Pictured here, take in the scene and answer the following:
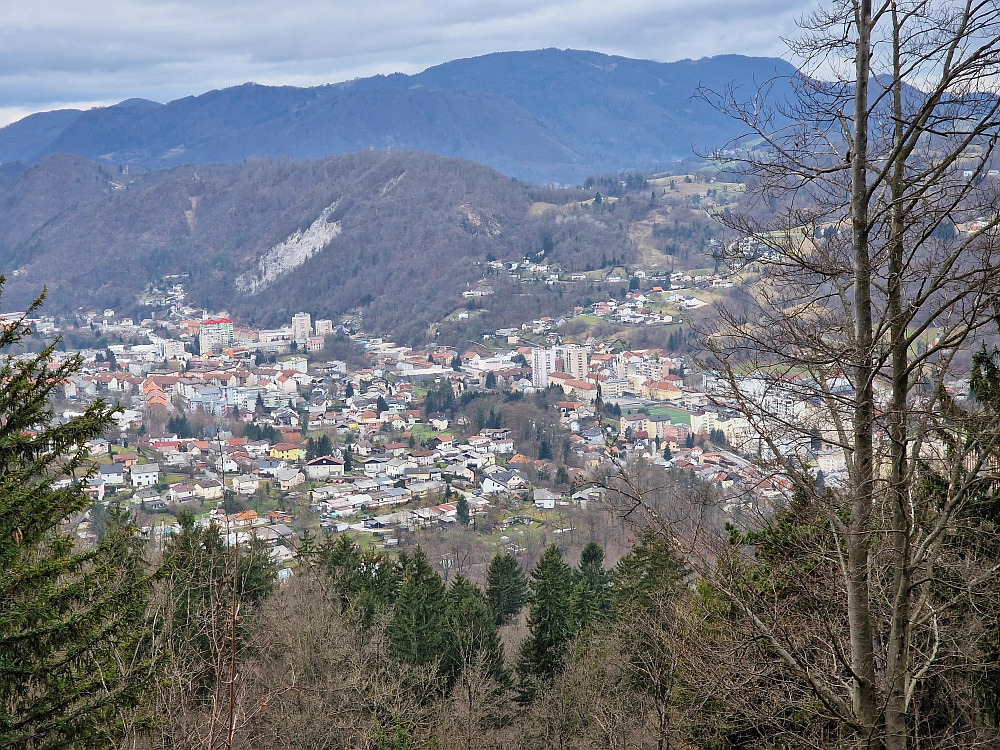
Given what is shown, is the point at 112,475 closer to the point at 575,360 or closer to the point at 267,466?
the point at 267,466

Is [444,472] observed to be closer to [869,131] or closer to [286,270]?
[869,131]

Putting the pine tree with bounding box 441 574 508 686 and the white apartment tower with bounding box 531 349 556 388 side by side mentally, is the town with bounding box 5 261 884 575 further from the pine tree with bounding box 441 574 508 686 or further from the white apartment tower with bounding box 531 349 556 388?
the pine tree with bounding box 441 574 508 686

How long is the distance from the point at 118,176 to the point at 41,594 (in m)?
156

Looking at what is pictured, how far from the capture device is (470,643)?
10.8m

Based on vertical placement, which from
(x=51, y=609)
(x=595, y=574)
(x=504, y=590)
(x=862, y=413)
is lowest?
(x=504, y=590)

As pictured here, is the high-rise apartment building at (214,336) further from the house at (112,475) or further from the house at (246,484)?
the house at (246,484)

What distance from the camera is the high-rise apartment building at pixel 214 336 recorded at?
7319cm

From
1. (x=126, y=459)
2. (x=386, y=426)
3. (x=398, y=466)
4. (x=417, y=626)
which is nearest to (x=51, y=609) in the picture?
(x=417, y=626)

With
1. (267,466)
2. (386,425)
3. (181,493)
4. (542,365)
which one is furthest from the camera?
Result: (542,365)

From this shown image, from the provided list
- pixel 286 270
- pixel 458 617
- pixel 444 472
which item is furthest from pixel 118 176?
pixel 458 617

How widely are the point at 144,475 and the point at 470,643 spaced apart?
29.0 metres

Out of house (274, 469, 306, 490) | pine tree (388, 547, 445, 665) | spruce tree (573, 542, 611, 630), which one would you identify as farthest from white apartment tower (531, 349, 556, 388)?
pine tree (388, 547, 445, 665)

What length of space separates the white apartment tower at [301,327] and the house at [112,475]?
136 feet

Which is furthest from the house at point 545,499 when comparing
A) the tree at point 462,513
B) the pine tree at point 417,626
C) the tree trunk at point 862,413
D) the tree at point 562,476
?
the tree trunk at point 862,413
